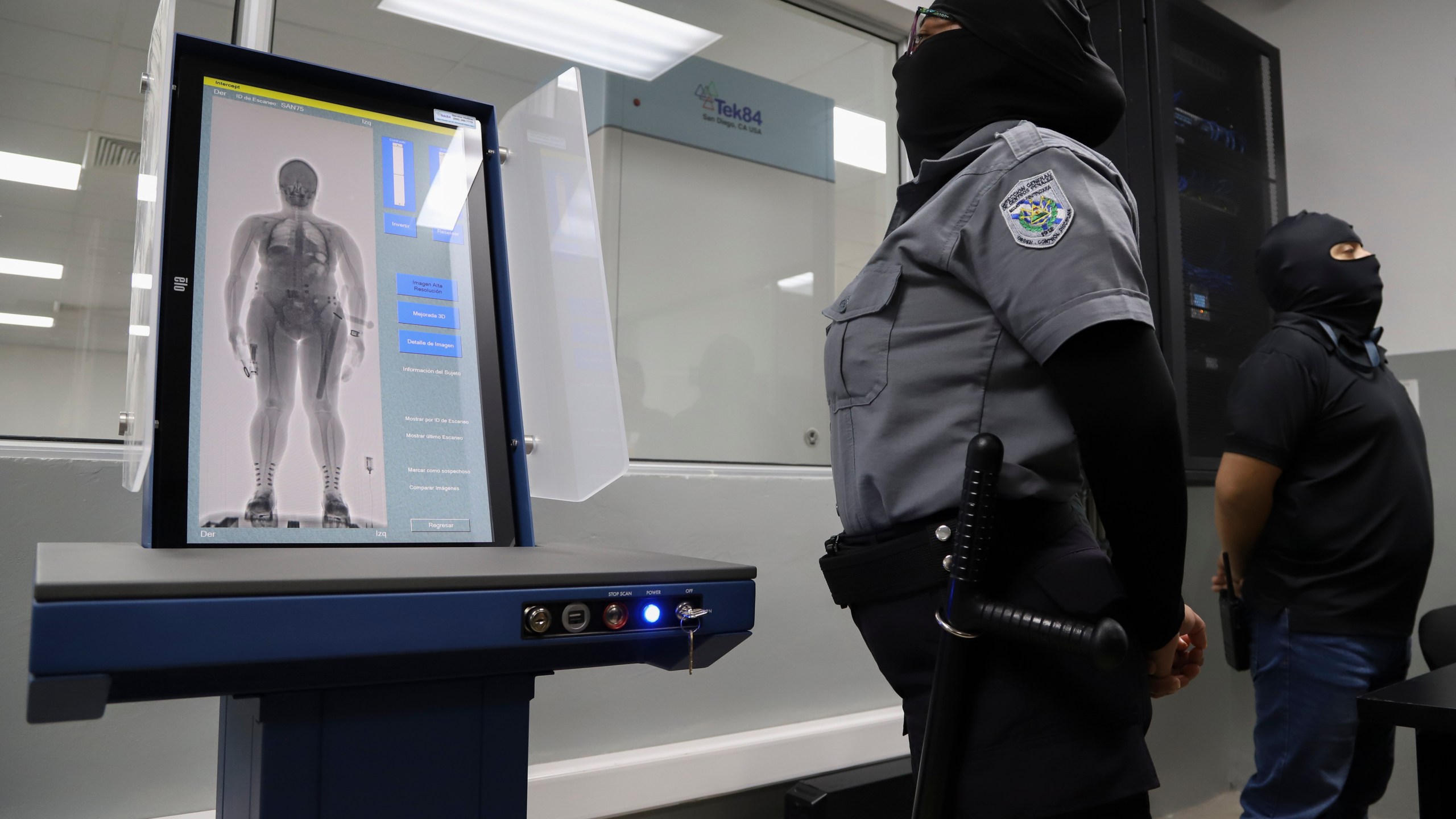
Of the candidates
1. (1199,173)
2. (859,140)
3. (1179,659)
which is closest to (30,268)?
(1179,659)

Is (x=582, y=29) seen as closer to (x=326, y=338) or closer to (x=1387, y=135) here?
(x=326, y=338)

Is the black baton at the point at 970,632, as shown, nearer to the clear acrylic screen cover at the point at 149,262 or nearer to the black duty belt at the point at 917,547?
the black duty belt at the point at 917,547

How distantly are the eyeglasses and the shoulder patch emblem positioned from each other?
1.00 feet

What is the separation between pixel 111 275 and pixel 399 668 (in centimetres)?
122

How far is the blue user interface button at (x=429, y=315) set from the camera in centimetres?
126

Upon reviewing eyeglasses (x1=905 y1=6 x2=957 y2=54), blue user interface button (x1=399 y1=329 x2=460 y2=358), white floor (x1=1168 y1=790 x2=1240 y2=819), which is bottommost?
white floor (x1=1168 y1=790 x2=1240 y2=819)

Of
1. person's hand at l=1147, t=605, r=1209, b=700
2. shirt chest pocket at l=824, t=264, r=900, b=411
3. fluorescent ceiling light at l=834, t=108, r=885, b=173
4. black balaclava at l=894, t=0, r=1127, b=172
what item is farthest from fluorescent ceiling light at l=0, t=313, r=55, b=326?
fluorescent ceiling light at l=834, t=108, r=885, b=173

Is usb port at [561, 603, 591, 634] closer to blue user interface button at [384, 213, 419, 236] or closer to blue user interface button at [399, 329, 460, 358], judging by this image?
blue user interface button at [399, 329, 460, 358]

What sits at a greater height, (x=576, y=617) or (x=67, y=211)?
(x=67, y=211)

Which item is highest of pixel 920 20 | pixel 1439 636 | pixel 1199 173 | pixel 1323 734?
pixel 1199 173

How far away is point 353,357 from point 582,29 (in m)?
1.38

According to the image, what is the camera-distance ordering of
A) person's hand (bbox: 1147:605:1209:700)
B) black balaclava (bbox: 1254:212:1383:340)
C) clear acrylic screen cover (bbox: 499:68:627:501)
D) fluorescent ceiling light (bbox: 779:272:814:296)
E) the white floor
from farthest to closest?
the white floor < fluorescent ceiling light (bbox: 779:272:814:296) < black balaclava (bbox: 1254:212:1383:340) < clear acrylic screen cover (bbox: 499:68:627:501) < person's hand (bbox: 1147:605:1209:700)

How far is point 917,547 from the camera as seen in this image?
0.97 meters

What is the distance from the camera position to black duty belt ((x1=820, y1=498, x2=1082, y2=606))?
94 cm
